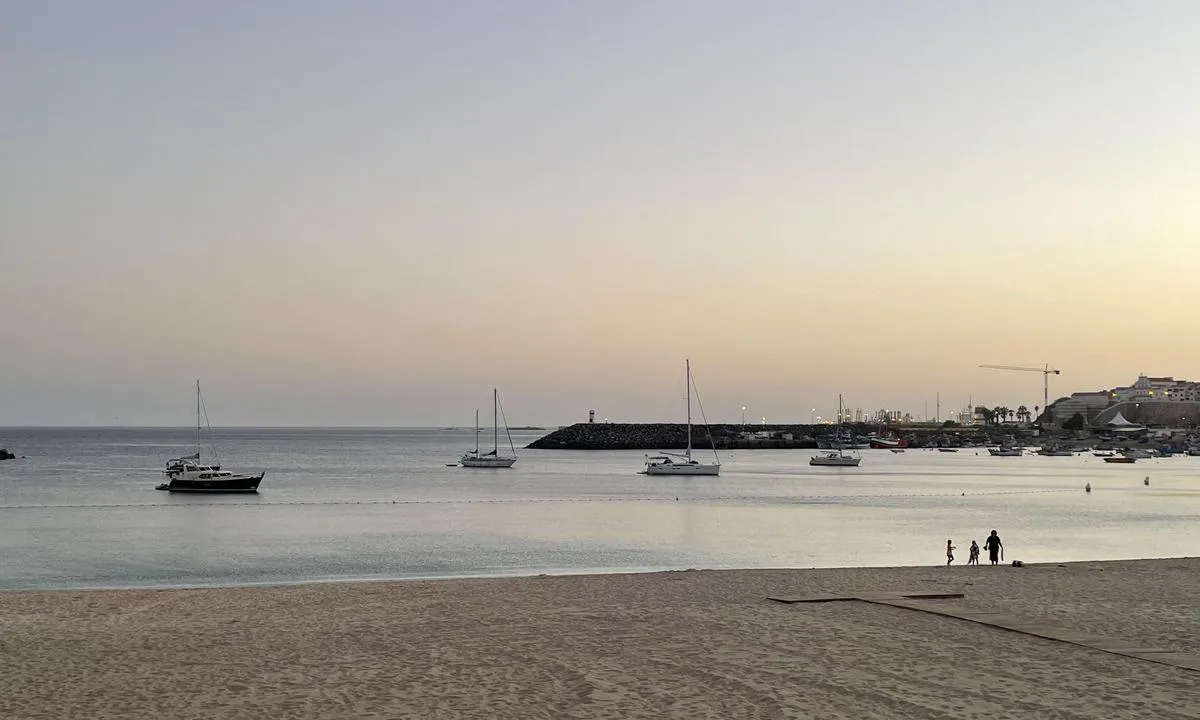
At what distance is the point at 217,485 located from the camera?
76.5 meters

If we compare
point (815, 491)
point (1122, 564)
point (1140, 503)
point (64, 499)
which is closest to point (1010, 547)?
point (1122, 564)

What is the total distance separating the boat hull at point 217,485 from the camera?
2990 inches

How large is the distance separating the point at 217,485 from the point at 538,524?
105 feet

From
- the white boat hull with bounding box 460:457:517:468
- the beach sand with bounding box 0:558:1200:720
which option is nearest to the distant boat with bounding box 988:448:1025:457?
the white boat hull with bounding box 460:457:517:468

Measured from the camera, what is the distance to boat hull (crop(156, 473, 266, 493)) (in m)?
75.9

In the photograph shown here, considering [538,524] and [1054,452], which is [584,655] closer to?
[538,524]

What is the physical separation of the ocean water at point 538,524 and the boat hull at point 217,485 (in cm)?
118

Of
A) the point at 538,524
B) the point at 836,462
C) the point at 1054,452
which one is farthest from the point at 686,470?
the point at 1054,452

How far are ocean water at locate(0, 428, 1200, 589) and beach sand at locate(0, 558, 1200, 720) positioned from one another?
15.3 meters

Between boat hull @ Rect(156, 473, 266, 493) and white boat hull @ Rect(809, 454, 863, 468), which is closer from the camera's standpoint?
boat hull @ Rect(156, 473, 266, 493)

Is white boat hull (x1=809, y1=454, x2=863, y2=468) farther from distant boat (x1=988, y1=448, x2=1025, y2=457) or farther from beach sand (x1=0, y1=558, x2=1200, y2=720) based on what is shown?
beach sand (x1=0, y1=558, x2=1200, y2=720)

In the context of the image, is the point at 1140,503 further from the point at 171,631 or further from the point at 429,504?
the point at 171,631

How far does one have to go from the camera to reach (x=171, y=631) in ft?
53.2

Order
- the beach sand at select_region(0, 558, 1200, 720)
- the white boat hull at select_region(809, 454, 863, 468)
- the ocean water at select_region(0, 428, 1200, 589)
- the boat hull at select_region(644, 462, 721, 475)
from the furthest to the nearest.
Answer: the white boat hull at select_region(809, 454, 863, 468)
the boat hull at select_region(644, 462, 721, 475)
the ocean water at select_region(0, 428, 1200, 589)
the beach sand at select_region(0, 558, 1200, 720)
